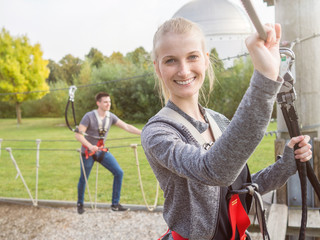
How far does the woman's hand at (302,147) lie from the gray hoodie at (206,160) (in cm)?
6

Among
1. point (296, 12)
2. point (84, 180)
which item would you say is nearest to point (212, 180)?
point (296, 12)

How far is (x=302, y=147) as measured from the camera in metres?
0.98

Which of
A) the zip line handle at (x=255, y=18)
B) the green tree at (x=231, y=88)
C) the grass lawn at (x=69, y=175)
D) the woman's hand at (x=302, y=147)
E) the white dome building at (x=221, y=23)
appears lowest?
the grass lawn at (x=69, y=175)

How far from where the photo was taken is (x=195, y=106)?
1.13 metres

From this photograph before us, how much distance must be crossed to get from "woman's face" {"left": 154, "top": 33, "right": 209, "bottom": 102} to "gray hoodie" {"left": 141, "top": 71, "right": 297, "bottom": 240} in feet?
0.29

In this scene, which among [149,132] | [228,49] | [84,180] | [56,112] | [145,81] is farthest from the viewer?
[228,49]

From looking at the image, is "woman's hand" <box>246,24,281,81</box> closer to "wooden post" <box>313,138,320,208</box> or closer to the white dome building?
"wooden post" <box>313,138,320,208</box>

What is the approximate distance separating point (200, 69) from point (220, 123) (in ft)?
0.90

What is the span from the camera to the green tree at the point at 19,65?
77.5 feet

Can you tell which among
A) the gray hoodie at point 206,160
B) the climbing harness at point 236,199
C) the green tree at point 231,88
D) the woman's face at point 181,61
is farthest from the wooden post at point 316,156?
the green tree at point 231,88

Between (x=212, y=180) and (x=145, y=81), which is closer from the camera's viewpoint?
(x=212, y=180)

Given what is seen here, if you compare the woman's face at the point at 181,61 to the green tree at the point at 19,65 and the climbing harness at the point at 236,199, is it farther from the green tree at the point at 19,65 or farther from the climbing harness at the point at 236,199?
the green tree at the point at 19,65

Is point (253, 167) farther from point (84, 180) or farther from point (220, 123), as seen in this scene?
point (220, 123)

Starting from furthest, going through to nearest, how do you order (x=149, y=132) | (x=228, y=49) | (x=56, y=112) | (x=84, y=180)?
(x=228, y=49) < (x=56, y=112) < (x=84, y=180) < (x=149, y=132)
